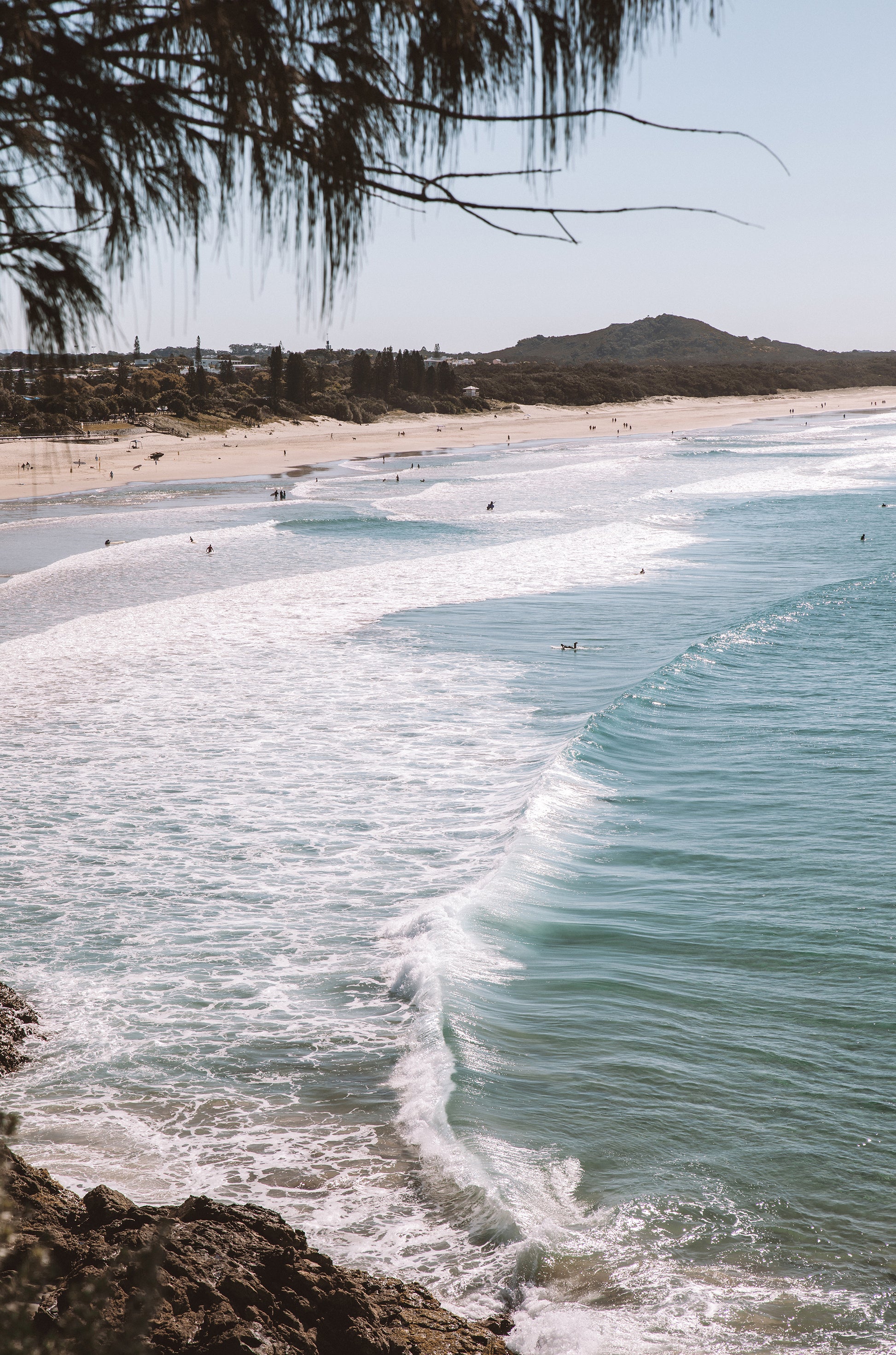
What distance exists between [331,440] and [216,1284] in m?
66.3

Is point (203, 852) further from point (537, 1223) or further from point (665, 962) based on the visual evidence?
point (537, 1223)

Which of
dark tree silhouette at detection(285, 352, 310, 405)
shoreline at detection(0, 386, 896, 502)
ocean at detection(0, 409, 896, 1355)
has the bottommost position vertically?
ocean at detection(0, 409, 896, 1355)

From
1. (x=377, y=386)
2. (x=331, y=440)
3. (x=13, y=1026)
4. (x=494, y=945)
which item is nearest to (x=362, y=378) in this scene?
(x=377, y=386)

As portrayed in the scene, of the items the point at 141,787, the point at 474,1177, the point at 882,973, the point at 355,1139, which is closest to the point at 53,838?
the point at 141,787

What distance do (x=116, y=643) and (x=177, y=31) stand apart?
1630 centimetres

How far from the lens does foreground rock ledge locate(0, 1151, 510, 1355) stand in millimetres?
2918

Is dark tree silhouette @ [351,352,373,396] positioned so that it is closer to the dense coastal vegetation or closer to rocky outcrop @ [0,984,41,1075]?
the dense coastal vegetation

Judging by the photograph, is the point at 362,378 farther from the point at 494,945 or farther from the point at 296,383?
the point at 494,945

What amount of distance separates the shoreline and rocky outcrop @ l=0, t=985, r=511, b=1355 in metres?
21.4

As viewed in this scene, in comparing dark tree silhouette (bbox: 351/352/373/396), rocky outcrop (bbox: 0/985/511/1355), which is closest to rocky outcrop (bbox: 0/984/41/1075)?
rocky outcrop (bbox: 0/985/511/1355)

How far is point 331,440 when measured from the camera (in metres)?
66.6

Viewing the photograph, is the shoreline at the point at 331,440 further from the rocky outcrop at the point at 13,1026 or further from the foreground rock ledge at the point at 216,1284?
the foreground rock ledge at the point at 216,1284

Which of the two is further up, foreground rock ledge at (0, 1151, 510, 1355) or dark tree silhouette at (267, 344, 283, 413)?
dark tree silhouette at (267, 344, 283, 413)

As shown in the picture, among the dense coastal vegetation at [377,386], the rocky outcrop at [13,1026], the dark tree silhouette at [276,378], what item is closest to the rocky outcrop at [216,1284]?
the rocky outcrop at [13,1026]
